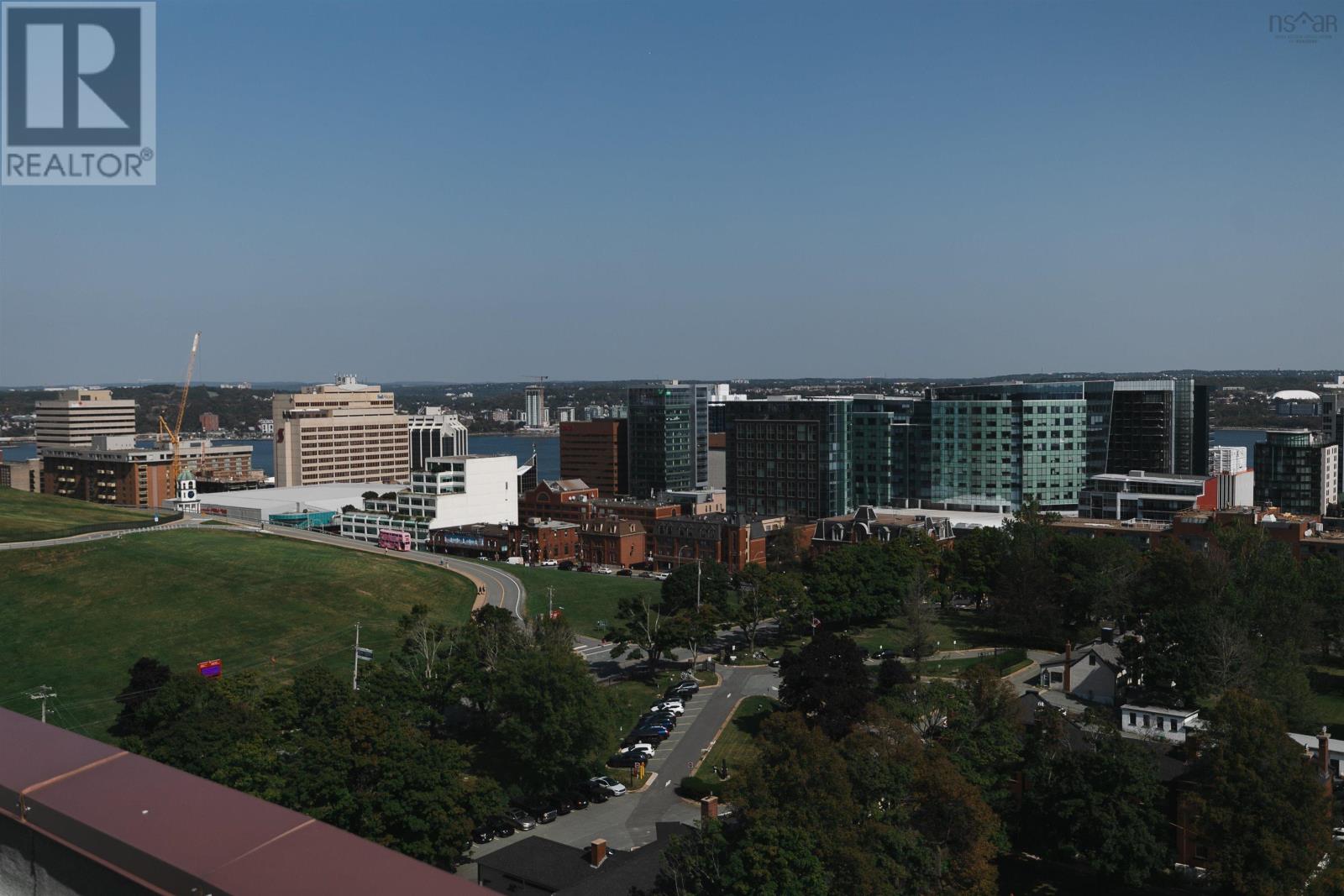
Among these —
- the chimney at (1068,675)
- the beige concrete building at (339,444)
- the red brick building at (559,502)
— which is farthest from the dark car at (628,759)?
the beige concrete building at (339,444)

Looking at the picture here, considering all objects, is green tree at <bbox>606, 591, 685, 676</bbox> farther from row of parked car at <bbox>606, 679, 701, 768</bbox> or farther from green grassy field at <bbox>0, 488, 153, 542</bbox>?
green grassy field at <bbox>0, 488, 153, 542</bbox>

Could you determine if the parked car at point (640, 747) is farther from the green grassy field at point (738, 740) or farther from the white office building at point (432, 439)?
the white office building at point (432, 439)

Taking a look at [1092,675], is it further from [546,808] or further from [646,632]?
[546,808]

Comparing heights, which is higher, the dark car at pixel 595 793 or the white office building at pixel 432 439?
the white office building at pixel 432 439

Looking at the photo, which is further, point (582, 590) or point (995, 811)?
point (582, 590)

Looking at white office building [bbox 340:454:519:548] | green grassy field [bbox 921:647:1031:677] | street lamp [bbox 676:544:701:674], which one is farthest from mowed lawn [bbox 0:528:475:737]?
green grassy field [bbox 921:647:1031:677]

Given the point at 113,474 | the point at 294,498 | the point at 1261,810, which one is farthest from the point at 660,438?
the point at 1261,810
